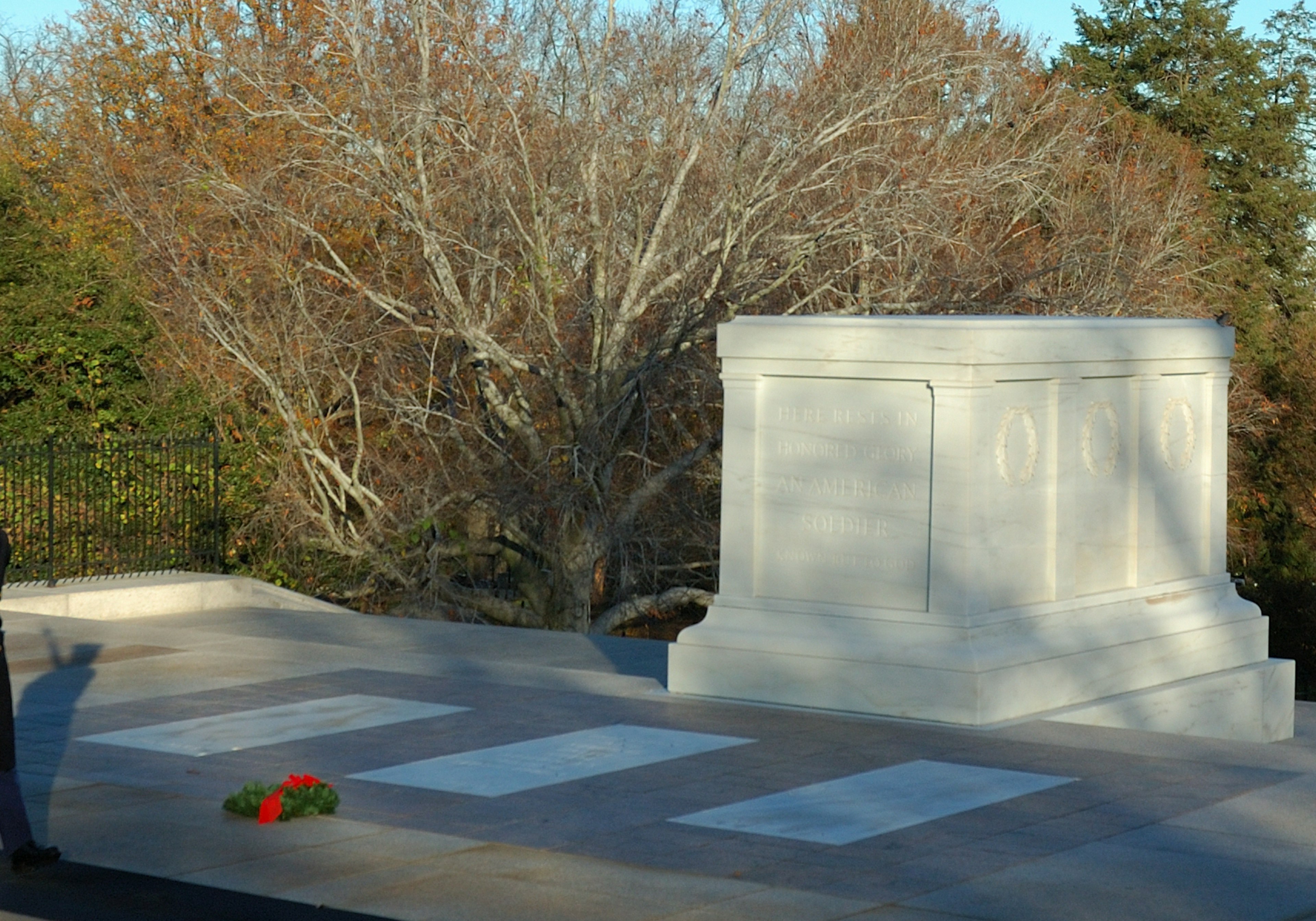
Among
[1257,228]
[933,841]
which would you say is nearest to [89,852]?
[933,841]

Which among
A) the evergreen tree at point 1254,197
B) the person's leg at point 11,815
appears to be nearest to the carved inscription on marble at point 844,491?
the person's leg at point 11,815

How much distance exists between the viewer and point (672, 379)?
70.3 ft

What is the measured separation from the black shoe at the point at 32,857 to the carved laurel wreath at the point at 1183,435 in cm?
745

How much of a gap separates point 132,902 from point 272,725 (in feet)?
11.2

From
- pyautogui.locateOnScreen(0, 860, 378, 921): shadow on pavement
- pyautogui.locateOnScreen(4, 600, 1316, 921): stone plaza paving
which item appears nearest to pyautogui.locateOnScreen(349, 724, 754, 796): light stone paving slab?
pyautogui.locateOnScreen(4, 600, 1316, 921): stone plaza paving

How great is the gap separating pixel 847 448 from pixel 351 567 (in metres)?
13.7

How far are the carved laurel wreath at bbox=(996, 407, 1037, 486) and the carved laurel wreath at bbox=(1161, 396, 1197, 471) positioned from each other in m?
1.64

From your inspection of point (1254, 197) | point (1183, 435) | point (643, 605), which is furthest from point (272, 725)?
point (1254, 197)

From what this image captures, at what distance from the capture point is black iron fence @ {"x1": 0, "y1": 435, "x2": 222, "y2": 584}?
1561 centimetres

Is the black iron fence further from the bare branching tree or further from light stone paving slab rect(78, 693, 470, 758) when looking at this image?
light stone paving slab rect(78, 693, 470, 758)

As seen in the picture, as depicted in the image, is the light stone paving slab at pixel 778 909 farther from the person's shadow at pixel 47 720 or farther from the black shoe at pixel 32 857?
the person's shadow at pixel 47 720

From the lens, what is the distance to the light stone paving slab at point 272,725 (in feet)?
28.8

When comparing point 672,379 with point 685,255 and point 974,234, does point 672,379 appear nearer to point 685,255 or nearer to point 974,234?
point 685,255

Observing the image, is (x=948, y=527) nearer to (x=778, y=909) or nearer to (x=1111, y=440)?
(x=1111, y=440)
